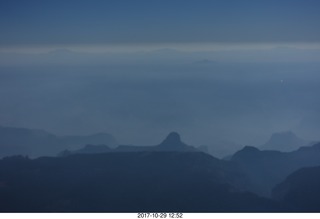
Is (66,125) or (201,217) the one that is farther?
(66,125)

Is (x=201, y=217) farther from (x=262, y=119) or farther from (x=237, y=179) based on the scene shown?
(x=262, y=119)

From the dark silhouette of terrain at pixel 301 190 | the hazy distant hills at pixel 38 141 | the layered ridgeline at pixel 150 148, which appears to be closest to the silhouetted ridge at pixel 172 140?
the layered ridgeline at pixel 150 148

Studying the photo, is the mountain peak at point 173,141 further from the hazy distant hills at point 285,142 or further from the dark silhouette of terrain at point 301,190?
the dark silhouette of terrain at point 301,190

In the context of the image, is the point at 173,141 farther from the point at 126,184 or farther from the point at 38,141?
the point at 38,141

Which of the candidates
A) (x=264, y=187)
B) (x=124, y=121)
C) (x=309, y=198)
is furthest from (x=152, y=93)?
(x=309, y=198)

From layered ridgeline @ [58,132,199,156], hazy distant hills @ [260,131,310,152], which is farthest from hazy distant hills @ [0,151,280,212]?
hazy distant hills @ [260,131,310,152]

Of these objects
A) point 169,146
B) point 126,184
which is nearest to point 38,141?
point 126,184
